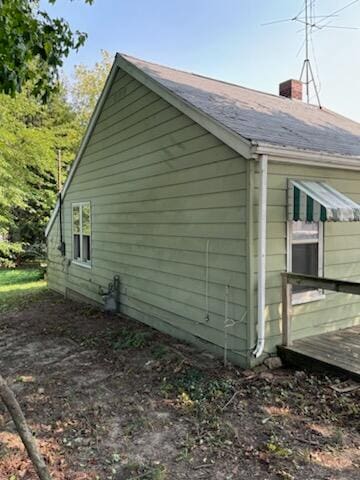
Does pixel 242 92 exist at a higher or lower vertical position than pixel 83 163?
higher

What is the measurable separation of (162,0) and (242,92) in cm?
311

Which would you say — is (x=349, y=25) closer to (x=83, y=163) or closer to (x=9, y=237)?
(x=83, y=163)

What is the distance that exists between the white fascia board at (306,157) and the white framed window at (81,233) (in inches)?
226

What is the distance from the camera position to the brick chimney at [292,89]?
9689mm

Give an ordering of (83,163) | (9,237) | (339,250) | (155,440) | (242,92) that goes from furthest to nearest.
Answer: (9,237)
(83,163)
(242,92)
(339,250)
(155,440)

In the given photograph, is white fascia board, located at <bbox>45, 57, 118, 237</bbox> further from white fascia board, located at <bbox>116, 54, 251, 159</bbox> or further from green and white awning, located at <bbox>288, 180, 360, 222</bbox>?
green and white awning, located at <bbox>288, 180, 360, 222</bbox>

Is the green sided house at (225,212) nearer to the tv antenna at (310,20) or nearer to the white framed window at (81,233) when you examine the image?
the white framed window at (81,233)

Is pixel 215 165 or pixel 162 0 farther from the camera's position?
pixel 162 0

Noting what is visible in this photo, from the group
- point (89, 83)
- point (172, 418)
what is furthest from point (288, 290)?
point (89, 83)

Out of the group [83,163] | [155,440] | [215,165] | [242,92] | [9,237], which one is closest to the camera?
[155,440]

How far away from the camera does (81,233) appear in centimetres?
943

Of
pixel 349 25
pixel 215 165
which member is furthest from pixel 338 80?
pixel 215 165

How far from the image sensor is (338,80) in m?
11.0

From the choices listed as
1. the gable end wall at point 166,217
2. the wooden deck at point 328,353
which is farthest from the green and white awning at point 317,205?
the wooden deck at point 328,353
